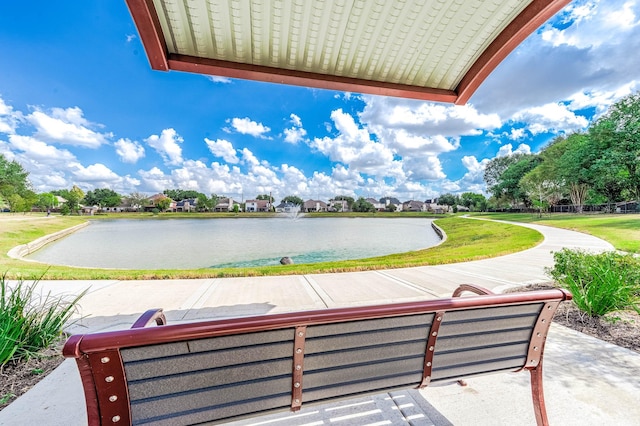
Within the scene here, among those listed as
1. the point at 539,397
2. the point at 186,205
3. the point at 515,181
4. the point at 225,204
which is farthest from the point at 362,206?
the point at 539,397

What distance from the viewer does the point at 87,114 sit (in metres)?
66.6

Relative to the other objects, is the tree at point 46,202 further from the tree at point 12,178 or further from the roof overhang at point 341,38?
the roof overhang at point 341,38

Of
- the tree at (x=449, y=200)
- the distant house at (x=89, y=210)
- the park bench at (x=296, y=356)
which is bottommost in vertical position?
the distant house at (x=89, y=210)

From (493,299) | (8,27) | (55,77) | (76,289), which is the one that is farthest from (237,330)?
(55,77)

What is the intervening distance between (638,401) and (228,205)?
85.7 meters

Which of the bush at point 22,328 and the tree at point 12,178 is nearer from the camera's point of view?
the bush at point 22,328

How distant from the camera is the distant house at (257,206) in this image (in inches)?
3219

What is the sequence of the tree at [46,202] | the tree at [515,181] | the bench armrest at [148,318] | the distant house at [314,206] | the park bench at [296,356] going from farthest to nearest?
1. the distant house at [314,206]
2. the tree at [46,202]
3. the tree at [515,181]
4. the bench armrest at [148,318]
5. the park bench at [296,356]

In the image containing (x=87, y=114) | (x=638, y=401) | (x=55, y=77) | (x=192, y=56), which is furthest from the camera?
(x=87, y=114)

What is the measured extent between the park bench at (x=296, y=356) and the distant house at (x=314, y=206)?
82.1m

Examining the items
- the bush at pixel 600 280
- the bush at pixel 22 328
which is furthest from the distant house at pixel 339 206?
the bush at pixel 22 328

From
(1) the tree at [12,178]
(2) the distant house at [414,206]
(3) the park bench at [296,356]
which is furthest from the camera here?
(2) the distant house at [414,206]

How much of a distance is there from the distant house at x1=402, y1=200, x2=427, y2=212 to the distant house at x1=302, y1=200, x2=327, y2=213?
26.6 meters

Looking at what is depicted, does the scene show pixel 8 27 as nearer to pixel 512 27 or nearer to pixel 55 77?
pixel 55 77
